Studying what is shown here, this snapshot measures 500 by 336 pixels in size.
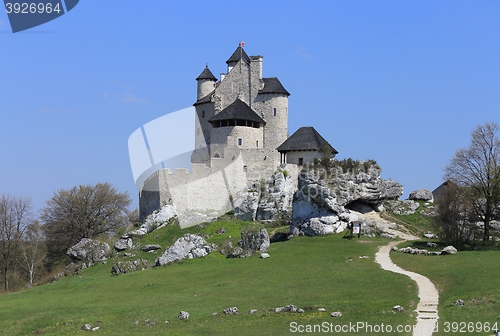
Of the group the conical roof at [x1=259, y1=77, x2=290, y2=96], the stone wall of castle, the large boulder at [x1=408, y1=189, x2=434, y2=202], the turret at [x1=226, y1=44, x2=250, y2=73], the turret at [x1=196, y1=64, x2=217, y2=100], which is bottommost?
the large boulder at [x1=408, y1=189, x2=434, y2=202]

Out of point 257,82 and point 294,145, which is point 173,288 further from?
point 257,82

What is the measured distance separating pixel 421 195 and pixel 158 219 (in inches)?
905

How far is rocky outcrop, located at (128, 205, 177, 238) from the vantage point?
53647mm

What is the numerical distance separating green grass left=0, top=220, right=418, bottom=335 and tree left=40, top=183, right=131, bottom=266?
16.9m

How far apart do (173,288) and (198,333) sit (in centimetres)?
962

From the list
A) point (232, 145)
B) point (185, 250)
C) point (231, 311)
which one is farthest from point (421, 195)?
point (231, 311)

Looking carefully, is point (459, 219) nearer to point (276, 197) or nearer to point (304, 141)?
point (276, 197)

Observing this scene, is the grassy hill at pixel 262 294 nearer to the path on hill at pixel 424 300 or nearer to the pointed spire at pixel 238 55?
the path on hill at pixel 424 300

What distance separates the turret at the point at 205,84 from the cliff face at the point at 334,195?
Result: 23241 millimetres

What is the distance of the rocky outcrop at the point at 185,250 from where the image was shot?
42906 millimetres

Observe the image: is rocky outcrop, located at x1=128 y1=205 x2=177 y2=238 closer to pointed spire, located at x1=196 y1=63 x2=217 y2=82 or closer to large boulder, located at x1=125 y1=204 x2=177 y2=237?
large boulder, located at x1=125 y1=204 x2=177 y2=237

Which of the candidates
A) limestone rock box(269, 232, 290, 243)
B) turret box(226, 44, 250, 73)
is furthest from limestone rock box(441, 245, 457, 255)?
turret box(226, 44, 250, 73)

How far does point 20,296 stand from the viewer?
38.3 m

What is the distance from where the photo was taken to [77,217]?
199ft
